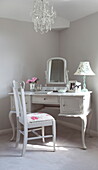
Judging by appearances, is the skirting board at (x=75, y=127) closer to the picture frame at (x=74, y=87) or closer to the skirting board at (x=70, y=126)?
the skirting board at (x=70, y=126)

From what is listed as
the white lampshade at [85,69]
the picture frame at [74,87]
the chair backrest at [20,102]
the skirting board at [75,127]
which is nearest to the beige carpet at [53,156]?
the skirting board at [75,127]

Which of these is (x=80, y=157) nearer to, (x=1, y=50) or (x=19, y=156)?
(x=19, y=156)

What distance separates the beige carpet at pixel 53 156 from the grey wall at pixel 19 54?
3.08ft

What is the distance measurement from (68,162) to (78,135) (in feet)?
3.61

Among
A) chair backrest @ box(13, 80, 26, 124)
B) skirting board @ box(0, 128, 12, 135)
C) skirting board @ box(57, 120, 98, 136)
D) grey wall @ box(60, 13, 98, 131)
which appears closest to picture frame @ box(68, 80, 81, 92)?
grey wall @ box(60, 13, 98, 131)

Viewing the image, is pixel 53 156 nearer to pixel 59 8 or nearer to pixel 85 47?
pixel 85 47

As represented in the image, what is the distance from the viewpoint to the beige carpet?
7.54ft

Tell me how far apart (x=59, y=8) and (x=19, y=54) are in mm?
1136

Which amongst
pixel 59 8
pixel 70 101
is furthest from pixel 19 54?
pixel 70 101

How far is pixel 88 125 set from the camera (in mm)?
3383

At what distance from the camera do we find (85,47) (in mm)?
3535

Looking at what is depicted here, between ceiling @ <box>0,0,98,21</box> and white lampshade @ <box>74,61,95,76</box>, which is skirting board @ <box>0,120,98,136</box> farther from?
ceiling @ <box>0,0,98,21</box>

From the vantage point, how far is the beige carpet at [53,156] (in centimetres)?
230

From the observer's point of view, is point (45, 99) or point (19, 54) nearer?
point (45, 99)
